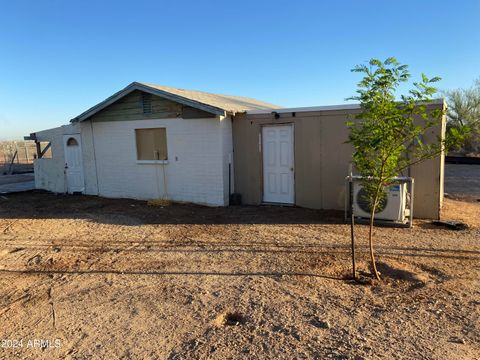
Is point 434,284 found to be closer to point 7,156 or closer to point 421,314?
point 421,314

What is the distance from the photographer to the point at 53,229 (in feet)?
26.8

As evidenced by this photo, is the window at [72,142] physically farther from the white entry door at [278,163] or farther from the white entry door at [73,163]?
the white entry door at [278,163]

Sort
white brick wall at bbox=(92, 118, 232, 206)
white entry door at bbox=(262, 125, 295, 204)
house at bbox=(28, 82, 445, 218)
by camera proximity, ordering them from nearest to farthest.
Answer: house at bbox=(28, 82, 445, 218)
white entry door at bbox=(262, 125, 295, 204)
white brick wall at bbox=(92, 118, 232, 206)

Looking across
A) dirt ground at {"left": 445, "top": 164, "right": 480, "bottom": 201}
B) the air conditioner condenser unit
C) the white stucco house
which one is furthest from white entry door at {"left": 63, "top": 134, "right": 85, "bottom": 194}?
dirt ground at {"left": 445, "top": 164, "right": 480, "bottom": 201}

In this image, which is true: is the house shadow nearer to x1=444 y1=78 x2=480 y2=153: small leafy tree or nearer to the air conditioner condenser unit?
the air conditioner condenser unit

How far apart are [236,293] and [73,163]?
10.6 metres

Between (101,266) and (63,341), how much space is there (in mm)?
2156

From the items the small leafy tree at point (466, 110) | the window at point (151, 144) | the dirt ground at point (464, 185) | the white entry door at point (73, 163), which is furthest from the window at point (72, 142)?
the small leafy tree at point (466, 110)

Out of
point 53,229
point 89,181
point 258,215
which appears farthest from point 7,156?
point 258,215

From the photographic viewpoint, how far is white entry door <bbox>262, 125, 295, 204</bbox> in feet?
31.7

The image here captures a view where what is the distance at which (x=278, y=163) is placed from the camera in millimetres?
9844

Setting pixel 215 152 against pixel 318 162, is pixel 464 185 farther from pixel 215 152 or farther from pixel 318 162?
pixel 215 152

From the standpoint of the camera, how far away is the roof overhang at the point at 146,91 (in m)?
9.42

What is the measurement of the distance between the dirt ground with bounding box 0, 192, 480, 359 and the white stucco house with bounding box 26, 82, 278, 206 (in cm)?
251
